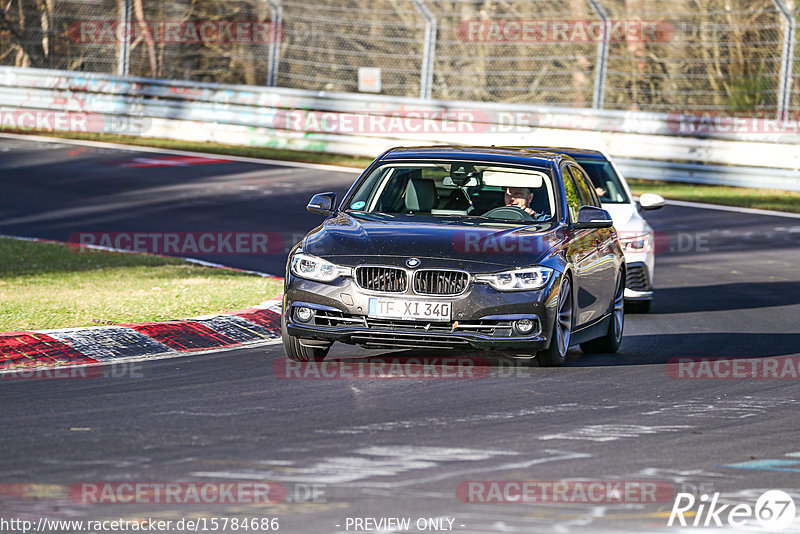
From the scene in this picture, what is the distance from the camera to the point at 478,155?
10539 millimetres

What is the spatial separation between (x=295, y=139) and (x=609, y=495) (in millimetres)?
21426

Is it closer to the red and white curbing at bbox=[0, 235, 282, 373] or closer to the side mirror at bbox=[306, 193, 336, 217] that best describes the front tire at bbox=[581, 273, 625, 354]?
the side mirror at bbox=[306, 193, 336, 217]

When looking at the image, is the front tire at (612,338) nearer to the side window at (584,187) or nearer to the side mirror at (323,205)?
the side window at (584,187)

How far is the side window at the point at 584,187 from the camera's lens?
11.1 m

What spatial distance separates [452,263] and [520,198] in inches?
56.6

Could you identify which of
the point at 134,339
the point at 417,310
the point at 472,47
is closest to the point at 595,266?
the point at 417,310

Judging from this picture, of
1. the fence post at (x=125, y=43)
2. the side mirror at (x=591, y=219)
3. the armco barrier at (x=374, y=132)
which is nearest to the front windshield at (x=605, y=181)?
the side mirror at (x=591, y=219)

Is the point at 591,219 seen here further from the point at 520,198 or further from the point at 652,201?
the point at 652,201

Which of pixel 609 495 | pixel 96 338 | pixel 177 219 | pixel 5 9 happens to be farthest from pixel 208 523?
pixel 5 9

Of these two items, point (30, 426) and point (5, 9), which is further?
point (5, 9)

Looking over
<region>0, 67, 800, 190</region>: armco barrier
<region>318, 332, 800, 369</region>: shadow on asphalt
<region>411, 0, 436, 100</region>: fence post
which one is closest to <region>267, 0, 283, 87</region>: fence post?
<region>0, 67, 800, 190</region>: armco barrier

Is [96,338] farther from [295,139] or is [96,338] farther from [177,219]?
[295,139]

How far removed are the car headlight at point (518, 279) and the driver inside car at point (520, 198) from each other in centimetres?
107

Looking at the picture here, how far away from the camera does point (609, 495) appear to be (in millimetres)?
5969
